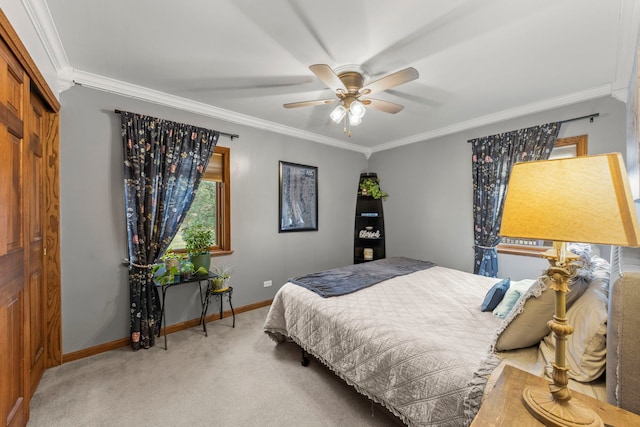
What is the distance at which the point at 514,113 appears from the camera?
3.12 m

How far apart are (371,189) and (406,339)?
3308 mm

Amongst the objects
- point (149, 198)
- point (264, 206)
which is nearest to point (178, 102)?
point (149, 198)

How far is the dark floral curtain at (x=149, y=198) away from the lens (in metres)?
2.53

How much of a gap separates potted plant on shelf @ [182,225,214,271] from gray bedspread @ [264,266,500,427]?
1001 millimetres

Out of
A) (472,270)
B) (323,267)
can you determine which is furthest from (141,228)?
(472,270)

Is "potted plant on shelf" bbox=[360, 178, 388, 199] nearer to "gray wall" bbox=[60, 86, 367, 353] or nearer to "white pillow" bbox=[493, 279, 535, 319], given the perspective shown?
"gray wall" bbox=[60, 86, 367, 353]

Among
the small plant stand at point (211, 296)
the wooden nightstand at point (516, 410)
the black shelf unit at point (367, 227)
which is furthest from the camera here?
the black shelf unit at point (367, 227)

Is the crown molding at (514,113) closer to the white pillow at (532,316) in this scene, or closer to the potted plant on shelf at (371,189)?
the potted plant on shelf at (371,189)

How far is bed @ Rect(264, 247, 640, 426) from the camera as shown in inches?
36.4

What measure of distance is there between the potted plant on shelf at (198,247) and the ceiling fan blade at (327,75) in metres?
2.05

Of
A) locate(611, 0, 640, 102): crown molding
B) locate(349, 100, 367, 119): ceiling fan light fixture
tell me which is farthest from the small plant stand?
locate(611, 0, 640, 102): crown molding

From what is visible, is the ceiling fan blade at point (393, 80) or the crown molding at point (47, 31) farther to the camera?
the ceiling fan blade at point (393, 80)

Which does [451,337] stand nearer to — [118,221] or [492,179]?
[492,179]

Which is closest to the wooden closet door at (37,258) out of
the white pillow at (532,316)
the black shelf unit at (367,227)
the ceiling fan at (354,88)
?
the ceiling fan at (354,88)
